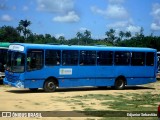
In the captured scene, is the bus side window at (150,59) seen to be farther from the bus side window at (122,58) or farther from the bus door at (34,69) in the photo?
the bus door at (34,69)

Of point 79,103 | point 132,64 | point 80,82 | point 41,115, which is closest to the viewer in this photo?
point 41,115

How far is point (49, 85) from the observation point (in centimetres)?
2227

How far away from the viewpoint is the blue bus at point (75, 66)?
2131 centimetres

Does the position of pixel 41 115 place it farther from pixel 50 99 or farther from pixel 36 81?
pixel 36 81

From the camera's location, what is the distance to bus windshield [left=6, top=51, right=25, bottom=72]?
21.1 m

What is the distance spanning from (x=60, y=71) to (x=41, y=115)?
936 centimetres

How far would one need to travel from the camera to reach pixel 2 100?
1730 cm

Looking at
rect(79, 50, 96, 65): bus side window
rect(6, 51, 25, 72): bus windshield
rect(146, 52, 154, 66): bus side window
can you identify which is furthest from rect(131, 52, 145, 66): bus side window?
rect(6, 51, 25, 72): bus windshield

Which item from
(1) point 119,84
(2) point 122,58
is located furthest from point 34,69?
(2) point 122,58

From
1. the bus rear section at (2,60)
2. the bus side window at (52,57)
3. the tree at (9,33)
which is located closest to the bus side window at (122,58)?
the bus side window at (52,57)

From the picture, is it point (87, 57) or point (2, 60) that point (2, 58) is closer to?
point (2, 60)

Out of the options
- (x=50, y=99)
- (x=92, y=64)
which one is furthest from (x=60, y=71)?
(x=50, y=99)

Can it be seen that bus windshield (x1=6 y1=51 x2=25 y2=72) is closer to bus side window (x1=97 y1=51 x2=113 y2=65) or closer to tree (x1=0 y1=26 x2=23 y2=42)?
bus side window (x1=97 y1=51 x2=113 y2=65)

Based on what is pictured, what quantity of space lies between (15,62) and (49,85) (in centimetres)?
230
